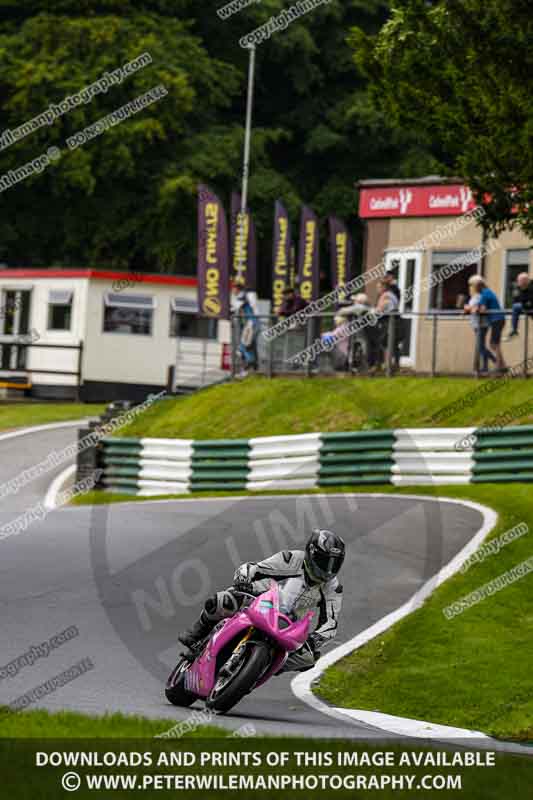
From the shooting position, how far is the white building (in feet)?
139

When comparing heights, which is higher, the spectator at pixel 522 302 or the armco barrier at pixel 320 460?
the spectator at pixel 522 302

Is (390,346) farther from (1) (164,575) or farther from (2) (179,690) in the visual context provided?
(2) (179,690)

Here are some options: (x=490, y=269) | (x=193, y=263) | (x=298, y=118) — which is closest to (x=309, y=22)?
(x=298, y=118)

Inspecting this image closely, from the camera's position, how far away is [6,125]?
52812 mm

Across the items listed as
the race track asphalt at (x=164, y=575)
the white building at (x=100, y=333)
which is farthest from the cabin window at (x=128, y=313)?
the race track asphalt at (x=164, y=575)

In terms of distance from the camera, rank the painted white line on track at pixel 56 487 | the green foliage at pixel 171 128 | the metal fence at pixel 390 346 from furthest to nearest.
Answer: the green foliage at pixel 171 128, the metal fence at pixel 390 346, the painted white line on track at pixel 56 487

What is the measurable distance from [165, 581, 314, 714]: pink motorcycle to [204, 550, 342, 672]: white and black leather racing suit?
0.23ft

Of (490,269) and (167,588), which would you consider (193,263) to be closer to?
(490,269)

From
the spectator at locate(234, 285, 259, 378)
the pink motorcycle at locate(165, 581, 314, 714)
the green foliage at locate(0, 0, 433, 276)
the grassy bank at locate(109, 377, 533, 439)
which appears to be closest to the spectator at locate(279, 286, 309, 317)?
the spectator at locate(234, 285, 259, 378)

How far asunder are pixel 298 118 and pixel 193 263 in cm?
704

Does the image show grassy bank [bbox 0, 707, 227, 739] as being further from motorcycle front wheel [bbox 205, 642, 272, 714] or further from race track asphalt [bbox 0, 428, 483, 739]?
motorcycle front wheel [bbox 205, 642, 272, 714]

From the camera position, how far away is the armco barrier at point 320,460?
2242 centimetres

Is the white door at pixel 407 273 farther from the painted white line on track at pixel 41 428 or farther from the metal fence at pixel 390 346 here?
the painted white line on track at pixel 41 428

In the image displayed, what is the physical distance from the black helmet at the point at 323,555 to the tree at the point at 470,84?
9.26 m
